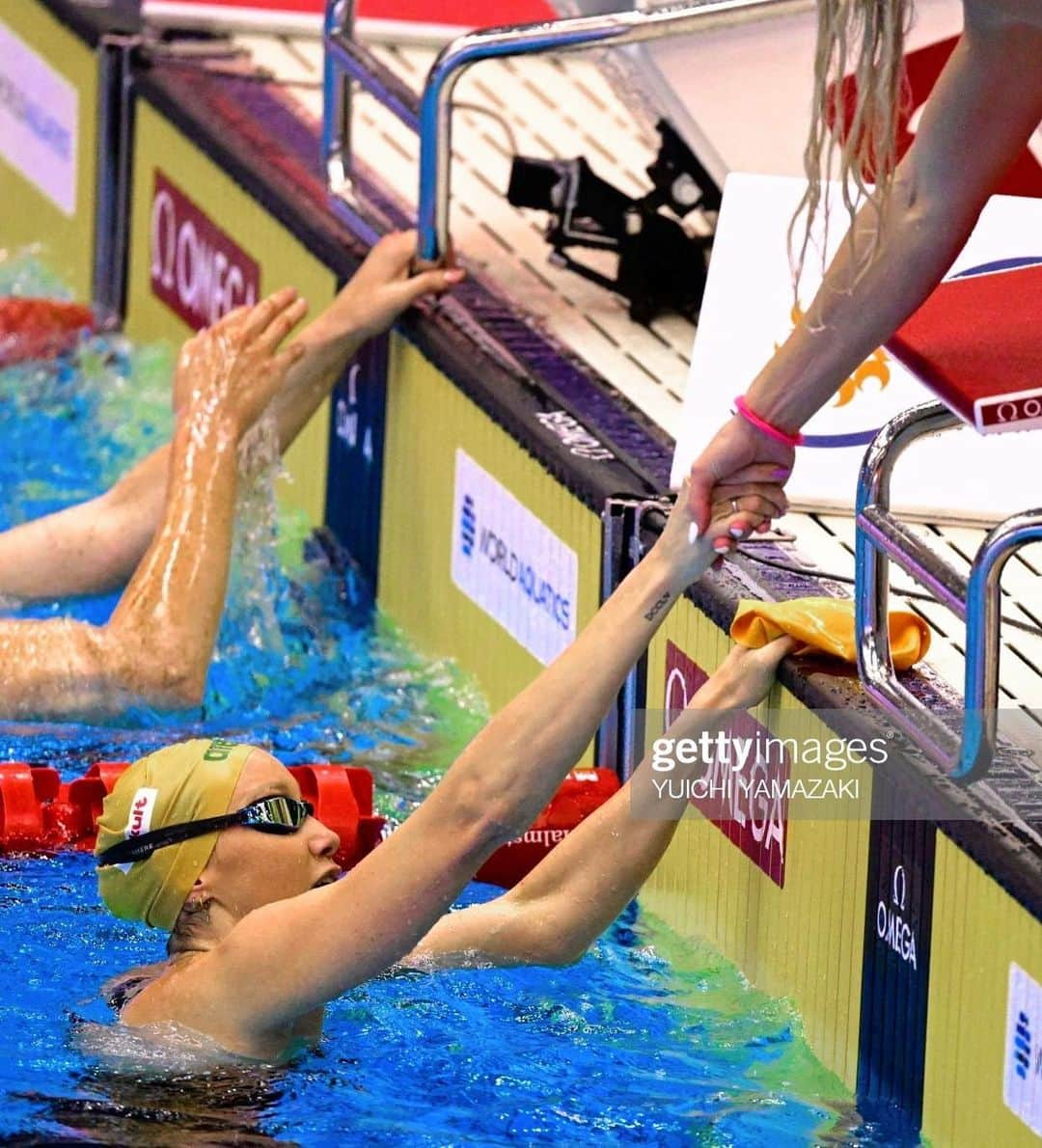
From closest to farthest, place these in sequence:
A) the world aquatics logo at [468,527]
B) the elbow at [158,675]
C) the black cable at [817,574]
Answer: the black cable at [817,574] < the elbow at [158,675] < the world aquatics logo at [468,527]

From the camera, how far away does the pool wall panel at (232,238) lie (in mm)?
5207

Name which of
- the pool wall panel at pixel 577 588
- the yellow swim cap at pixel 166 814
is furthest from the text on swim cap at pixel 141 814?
the pool wall panel at pixel 577 588

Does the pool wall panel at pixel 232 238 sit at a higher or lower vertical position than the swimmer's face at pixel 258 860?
higher

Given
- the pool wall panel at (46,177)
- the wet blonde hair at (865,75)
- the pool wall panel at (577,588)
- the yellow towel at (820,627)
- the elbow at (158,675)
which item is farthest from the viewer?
the pool wall panel at (46,177)

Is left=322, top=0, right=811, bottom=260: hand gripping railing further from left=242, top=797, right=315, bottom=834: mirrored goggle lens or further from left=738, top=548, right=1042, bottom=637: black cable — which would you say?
left=242, top=797, right=315, bottom=834: mirrored goggle lens

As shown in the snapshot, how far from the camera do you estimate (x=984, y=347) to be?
269 centimetres

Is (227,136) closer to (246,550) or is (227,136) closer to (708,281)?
(246,550)

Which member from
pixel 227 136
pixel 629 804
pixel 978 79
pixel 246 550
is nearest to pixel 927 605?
pixel 629 804

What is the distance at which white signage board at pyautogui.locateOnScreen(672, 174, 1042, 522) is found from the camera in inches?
147

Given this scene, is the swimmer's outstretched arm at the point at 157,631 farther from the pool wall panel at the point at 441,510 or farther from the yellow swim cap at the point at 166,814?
the yellow swim cap at the point at 166,814

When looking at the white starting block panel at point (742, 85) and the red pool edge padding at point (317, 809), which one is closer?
the red pool edge padding at point (317, 809)

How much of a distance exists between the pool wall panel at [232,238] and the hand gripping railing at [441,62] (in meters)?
0.39

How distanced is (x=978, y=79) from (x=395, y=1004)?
1414mm

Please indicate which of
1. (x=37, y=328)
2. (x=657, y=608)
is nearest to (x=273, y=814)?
(x=657, y=608)
